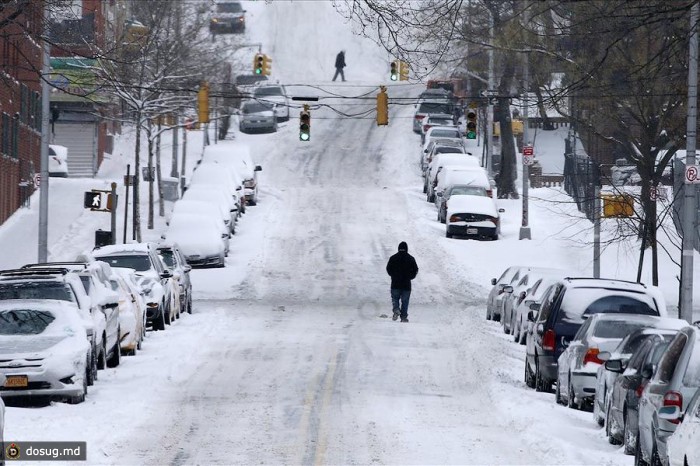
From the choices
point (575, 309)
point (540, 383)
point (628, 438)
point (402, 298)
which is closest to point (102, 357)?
point (540, 383)

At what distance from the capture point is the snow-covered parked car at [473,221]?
4897 cm

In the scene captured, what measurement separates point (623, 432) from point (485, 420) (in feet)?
7.51

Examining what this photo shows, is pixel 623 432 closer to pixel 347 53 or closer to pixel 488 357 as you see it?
pixel 488 357

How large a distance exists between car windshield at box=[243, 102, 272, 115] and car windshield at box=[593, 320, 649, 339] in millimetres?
60329

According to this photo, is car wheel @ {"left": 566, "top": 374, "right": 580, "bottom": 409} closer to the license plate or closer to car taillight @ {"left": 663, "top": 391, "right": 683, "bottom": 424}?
car taillight @ {"left": 663, "top": 391, "right": 683, "bottom": 424}

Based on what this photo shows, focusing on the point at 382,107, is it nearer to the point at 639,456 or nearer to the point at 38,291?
the point at 38,291

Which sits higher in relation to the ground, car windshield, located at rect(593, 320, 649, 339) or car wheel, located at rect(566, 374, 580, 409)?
car windshield, located at rect(593, 320, 649, 339)

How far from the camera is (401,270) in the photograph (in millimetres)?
31844

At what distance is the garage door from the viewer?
217 feet

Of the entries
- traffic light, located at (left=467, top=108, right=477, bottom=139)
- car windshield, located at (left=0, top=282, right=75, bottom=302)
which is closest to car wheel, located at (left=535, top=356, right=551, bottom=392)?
car windshield, located at (left=0, top=282, right=75, bottom=302)

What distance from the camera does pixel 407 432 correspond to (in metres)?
15.6

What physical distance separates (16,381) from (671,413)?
8735 millimetres

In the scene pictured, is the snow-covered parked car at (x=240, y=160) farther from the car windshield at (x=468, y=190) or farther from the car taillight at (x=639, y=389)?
the car taillight at (x=639, y=389)

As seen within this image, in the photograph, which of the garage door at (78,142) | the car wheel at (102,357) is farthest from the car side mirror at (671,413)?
the garage door at (78,142)
